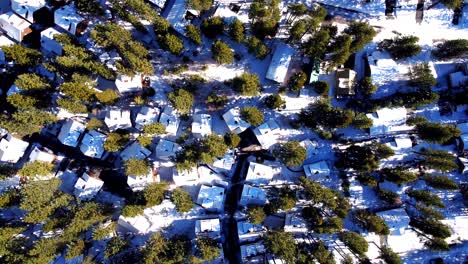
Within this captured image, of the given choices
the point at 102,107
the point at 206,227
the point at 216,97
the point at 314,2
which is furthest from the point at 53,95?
the point at 314,2

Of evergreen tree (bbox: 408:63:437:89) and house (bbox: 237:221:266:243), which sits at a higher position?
evergreen tree (bbox: 408:63:437:89)

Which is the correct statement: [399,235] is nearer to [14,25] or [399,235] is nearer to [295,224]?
[295,224]

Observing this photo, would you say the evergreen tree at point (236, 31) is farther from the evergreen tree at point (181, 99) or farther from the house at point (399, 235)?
the house at point (399, 235)

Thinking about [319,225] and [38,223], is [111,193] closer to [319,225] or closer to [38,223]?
[38,223]

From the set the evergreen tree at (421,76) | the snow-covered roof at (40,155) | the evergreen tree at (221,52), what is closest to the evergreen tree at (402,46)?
the evergreen tree at (421,76)

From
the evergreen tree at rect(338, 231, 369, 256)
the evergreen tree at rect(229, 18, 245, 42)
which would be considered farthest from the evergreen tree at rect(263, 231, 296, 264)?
the evergreen tree at rect(229, 18, 245, 42)

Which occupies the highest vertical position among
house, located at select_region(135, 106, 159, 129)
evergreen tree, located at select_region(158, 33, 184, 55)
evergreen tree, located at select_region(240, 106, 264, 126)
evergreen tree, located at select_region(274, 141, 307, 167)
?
evergreen tree, located at select_region(158, 33, 184, 55)

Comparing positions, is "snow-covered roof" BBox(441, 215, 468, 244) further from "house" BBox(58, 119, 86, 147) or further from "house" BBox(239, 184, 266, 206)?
"house" BBox(58, 119, 86, 147)
